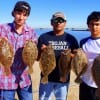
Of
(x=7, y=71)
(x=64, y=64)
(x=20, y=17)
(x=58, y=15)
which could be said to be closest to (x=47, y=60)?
(x=64, y=64)

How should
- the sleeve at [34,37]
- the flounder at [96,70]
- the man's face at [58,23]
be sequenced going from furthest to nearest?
the man's face at [58,23] < the sleeve at [34,37] < the flounder at [96,70]

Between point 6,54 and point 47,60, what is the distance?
2.18 ft

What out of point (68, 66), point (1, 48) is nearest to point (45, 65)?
point (68, 66)

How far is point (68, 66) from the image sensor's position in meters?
6.13

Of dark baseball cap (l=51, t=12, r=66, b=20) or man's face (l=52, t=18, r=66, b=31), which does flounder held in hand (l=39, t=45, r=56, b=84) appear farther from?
dark baseball cap (l=51, t=12, r=66, b=20)

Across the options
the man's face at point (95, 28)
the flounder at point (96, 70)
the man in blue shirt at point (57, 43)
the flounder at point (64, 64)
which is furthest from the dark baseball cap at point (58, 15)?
the flounder at point (96, 70)

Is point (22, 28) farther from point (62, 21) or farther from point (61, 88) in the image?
point (61, 88)

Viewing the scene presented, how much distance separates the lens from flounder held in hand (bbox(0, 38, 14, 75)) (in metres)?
5.96

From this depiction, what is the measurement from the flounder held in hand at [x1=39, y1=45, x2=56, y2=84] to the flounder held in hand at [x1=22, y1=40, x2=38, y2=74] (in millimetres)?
138

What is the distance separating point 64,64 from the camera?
6.14 metres

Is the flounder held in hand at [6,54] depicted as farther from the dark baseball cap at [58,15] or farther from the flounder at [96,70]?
the flounder at [96,70]

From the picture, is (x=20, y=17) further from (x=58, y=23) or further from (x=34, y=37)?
(x=58, y=23)

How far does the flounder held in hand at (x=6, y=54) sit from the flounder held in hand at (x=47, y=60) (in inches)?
19.7

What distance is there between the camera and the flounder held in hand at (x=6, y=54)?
5.96 meters
